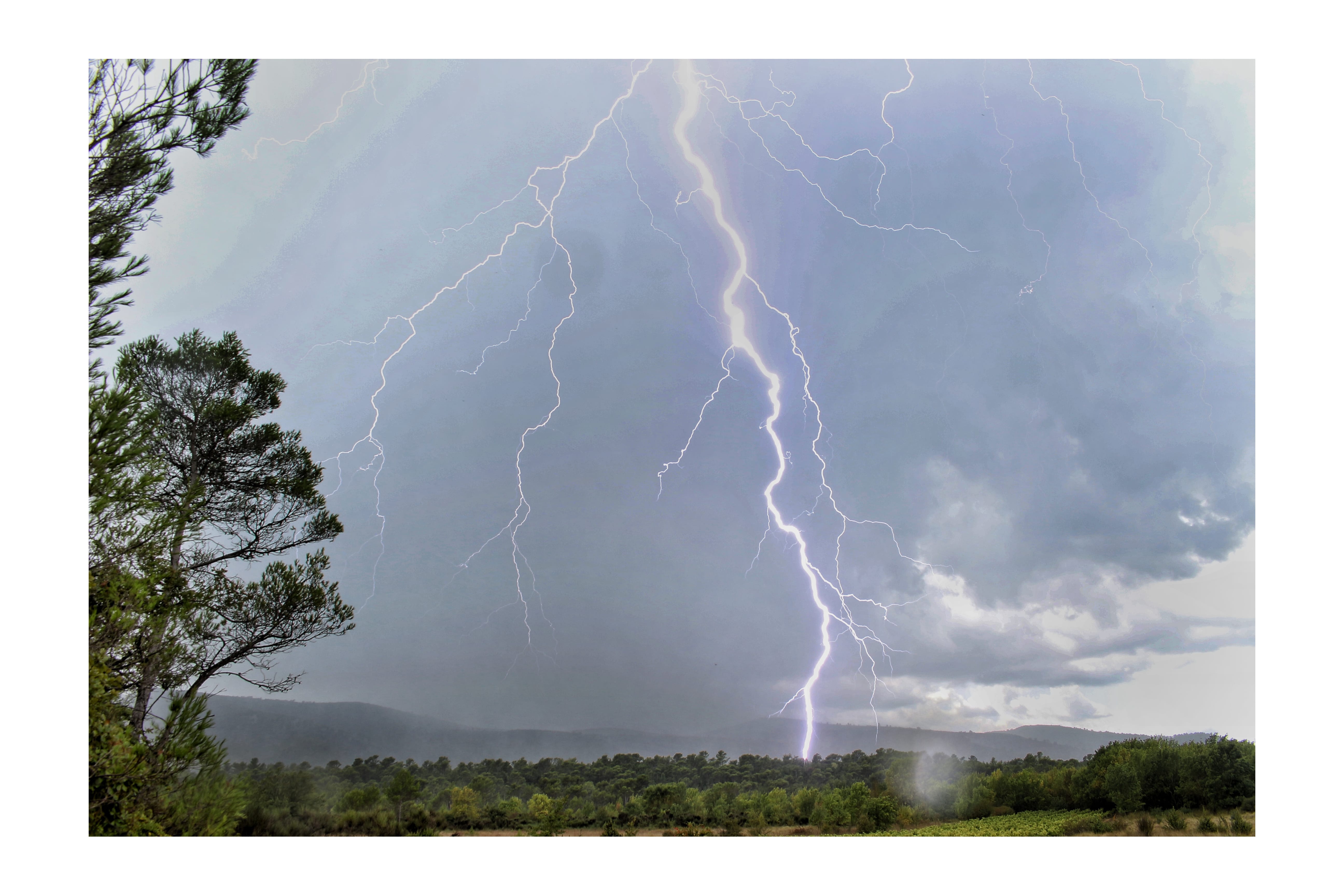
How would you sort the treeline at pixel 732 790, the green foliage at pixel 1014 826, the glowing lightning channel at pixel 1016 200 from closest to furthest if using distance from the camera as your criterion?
→ the green foliage at pixel 1014 826 < the treeline at pixel 732 790 < the glowing lightning channel at pixel 1016 200

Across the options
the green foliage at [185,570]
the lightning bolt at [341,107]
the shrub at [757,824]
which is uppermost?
the lightning bolt at [341,107]

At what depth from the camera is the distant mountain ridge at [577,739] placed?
15.3 ft


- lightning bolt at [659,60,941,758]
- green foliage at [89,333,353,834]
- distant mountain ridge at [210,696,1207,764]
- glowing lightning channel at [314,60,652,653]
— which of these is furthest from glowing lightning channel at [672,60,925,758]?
green foliage at [89,333,353,834]

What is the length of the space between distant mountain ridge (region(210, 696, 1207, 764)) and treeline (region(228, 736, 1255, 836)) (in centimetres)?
7

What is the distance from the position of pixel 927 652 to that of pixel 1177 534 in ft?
7.79

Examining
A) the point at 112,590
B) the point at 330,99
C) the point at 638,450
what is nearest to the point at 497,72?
the point at 330,99

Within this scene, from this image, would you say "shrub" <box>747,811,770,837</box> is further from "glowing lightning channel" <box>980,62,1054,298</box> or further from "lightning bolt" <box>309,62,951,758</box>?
"glowing lightning channel" <box>980,62,1054,298</box>

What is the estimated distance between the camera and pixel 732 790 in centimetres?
469

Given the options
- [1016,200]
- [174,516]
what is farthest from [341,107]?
[1016,200]

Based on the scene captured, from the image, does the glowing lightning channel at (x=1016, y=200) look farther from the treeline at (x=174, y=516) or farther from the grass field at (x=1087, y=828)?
the treeline at (x=174, y=516)

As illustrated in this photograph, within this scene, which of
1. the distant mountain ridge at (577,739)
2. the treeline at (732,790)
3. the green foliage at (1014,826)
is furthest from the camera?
the distant mountain ridge at (577,739)

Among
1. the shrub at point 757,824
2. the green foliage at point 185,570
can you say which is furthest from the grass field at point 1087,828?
the green foliage at point 185,570

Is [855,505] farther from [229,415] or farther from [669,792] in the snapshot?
[229,415]

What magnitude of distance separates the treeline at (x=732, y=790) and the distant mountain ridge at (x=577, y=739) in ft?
0.22
